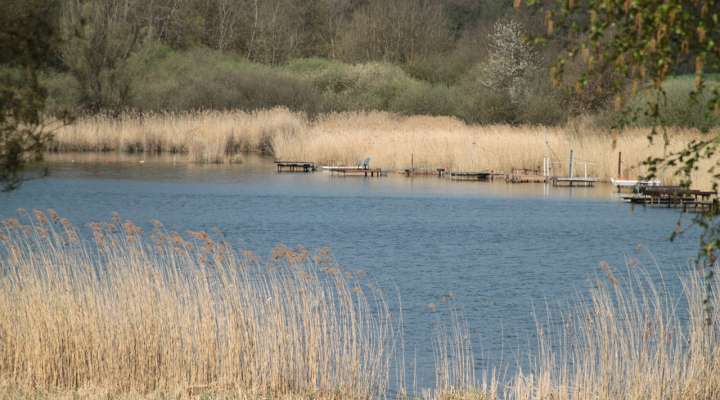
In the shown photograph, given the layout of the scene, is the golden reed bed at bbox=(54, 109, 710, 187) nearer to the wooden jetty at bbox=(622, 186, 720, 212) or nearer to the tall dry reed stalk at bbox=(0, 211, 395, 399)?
the wooden jetty at bbox=(622, 186, 720, 212)

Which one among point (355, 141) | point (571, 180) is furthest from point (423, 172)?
point (571, 180)

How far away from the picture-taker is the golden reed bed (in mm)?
36787

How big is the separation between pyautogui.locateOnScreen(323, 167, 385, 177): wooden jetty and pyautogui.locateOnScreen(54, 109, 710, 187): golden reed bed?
1.05 meters

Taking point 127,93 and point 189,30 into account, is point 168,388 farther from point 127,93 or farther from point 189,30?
point 189,30

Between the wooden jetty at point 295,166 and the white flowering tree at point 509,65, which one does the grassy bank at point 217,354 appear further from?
the white flowering tree at point 509,65

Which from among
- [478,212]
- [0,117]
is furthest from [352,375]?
[478,212]

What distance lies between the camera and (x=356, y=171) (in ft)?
125

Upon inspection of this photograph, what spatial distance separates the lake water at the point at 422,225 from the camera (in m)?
16.7

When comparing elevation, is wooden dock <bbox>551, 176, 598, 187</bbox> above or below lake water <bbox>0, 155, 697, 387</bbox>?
above

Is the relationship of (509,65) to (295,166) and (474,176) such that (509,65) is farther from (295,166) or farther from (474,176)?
(295,166)

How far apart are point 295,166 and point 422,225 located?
14.2 meters

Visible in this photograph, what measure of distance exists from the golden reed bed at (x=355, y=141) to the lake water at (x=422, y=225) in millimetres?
1752

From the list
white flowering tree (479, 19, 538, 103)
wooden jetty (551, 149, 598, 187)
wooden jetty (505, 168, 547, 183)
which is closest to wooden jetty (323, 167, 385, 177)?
wooden jetty (505, 168, 547, 183)

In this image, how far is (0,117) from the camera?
972cm
